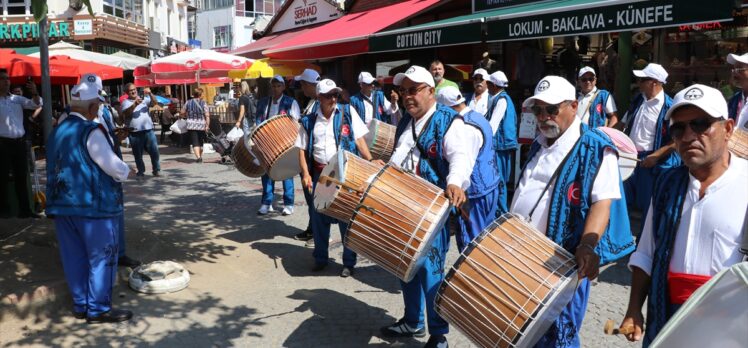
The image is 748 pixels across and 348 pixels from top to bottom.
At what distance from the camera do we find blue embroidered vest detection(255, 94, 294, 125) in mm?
8445

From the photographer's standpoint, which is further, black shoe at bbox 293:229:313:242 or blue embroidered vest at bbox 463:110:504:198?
black shoe at bbox 293:229:313:242

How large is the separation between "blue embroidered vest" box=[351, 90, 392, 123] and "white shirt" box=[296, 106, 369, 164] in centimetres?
330

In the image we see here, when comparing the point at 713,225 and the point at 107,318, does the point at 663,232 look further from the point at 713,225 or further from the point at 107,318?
the point at 107,318

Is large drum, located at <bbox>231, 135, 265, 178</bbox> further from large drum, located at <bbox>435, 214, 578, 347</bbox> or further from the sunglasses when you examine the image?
large drum, located at <bbox>435, 214, 578, 347</bbox>

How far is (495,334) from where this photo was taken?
2.93 metres

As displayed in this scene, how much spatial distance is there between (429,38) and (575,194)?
6781mm

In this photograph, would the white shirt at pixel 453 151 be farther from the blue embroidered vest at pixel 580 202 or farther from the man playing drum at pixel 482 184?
the blue embroidered vest at pixel 580 202

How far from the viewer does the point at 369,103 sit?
995 centimetres

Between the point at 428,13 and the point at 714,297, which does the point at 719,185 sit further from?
the point at 428,13

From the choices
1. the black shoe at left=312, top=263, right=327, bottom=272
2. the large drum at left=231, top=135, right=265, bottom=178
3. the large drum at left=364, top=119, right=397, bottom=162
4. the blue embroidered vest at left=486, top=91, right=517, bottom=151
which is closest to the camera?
the black shoe at left=312, top=263, right=327, bottom=272

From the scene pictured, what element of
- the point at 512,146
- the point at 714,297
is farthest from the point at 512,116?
the point at 714,297

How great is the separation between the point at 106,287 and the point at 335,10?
52.5 ft

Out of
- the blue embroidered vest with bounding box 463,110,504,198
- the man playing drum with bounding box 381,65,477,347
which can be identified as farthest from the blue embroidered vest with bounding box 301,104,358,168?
the man playing drum with bounding box 381,65,477,347

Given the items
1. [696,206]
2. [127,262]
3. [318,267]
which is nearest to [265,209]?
[318,267]
